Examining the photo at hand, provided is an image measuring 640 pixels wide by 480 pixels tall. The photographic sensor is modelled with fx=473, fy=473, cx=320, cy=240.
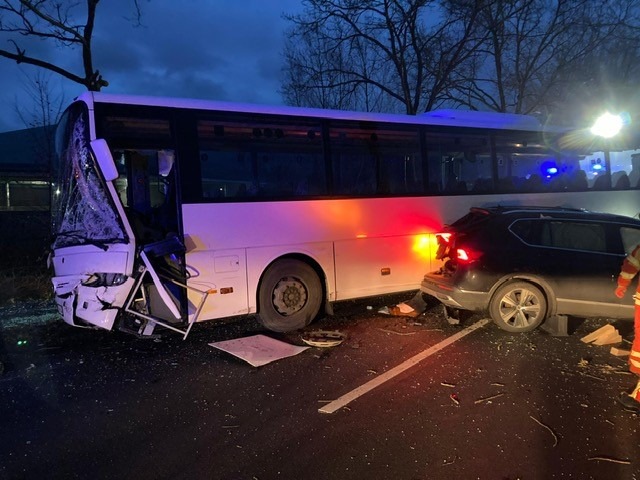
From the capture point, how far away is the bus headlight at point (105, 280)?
18.0ft

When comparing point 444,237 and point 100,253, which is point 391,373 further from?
point 100,253

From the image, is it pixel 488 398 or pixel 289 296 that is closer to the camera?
pixel 488 398

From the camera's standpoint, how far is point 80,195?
228 inches

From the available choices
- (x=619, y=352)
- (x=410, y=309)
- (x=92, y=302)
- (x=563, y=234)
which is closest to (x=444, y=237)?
(x=410, y=309)

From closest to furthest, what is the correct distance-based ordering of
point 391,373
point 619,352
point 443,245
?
point 391,373, point 619,352, point 443,245

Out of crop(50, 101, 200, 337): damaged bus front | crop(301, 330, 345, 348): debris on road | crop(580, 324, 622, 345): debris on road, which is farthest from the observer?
crop(301, 330, 345, 348): debris on road

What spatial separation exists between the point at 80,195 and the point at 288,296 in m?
2.97

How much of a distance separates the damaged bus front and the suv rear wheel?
13.5ft

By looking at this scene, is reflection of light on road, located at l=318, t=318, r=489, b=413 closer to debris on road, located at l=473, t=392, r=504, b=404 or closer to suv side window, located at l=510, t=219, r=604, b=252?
debris on road, located at l=473, t=392, r=504, b=404

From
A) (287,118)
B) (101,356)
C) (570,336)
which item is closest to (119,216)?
(101,356)

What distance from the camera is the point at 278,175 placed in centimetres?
674

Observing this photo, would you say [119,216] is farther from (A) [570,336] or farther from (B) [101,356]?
(A) [570,336]

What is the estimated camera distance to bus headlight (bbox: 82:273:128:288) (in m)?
5.49

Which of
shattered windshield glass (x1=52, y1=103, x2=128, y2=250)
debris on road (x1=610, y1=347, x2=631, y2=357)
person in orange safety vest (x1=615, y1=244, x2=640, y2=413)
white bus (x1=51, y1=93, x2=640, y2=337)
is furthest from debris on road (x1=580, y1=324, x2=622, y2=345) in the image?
shattered windshield glass (x1=52, y1=103, x2=128, y2=250)
